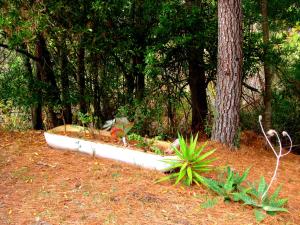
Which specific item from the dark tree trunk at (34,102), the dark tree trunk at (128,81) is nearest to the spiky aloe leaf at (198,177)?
the dark tree trunk at (128,81)

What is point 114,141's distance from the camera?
21.4ft

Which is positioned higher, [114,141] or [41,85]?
[41,85]

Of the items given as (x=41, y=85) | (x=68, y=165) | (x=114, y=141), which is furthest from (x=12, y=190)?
(x=41, y=85)

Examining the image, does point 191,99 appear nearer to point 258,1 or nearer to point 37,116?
point 258,1

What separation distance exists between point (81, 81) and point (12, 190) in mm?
4591

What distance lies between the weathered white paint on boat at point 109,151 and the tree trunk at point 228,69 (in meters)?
1.84

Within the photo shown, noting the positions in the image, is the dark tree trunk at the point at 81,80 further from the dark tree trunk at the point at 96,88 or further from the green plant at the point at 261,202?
the green plant at the point at 261,202

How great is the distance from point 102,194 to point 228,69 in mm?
3157

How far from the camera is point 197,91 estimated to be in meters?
9.35

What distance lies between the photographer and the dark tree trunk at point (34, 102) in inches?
356

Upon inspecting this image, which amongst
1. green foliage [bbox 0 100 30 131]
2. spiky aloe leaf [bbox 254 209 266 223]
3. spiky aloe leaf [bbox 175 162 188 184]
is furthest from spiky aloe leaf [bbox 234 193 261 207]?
green foliage [bbox 0 100 30 131]

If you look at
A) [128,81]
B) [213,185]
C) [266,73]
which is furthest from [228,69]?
[128,81]

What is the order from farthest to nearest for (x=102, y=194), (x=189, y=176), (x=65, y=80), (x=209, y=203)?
(x=65, y=80), (x=189, y=176), (x=102, y=194), (x=209, y=203)

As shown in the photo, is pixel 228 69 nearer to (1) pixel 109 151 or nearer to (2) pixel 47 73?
(1) pixel 109 151
